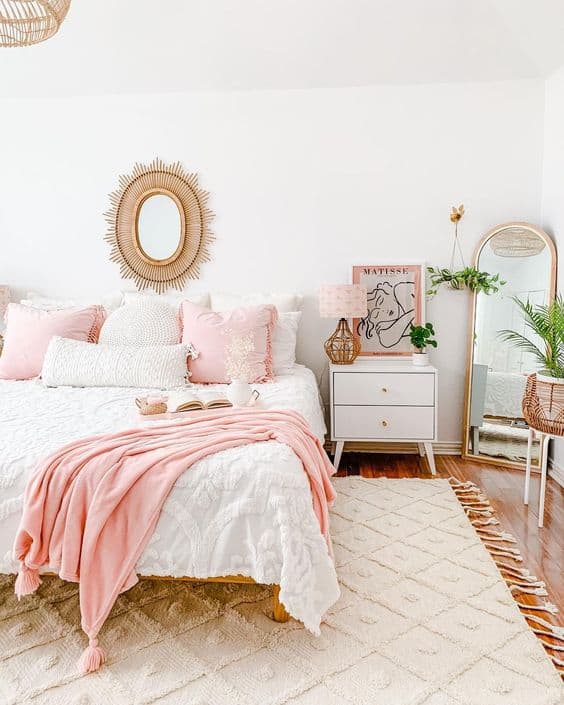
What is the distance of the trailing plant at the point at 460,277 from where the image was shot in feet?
11.5

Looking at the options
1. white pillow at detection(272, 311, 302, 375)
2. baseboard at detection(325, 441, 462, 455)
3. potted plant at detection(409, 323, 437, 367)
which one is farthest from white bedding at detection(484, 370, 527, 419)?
white pillow at detection(272, 311, 302, 375)

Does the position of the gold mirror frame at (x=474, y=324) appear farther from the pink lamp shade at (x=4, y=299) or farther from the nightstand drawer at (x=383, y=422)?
the pink lamp shade at (x=4, y=299)

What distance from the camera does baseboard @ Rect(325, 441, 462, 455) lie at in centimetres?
Result: 371

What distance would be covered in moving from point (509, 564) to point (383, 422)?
1.20 metres

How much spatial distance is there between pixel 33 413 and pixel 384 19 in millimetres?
2836

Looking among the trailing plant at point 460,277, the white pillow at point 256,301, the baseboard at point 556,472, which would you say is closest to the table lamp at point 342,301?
the white pillow at point 256,301

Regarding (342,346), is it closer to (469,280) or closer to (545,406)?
(469,280)

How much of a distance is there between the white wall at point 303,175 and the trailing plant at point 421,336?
0.23 metres

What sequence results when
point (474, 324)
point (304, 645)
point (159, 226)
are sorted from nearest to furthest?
1. point (304, 645)
2. point (474, 324)
3. point (159, 226)

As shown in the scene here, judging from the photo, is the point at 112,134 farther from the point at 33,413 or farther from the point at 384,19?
the point at 33,413

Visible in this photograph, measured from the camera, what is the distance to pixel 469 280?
354 centimetres

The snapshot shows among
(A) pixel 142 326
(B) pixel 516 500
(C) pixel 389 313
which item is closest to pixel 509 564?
(B) pixel 516 500

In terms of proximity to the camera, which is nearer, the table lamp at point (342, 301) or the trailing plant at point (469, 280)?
the table lamp at point (342, 301)

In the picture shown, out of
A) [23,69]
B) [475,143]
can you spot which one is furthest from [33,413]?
[475,143]
